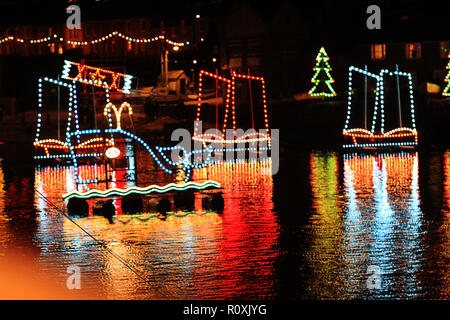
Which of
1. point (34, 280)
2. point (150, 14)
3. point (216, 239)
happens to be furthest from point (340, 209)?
point (150, 14)

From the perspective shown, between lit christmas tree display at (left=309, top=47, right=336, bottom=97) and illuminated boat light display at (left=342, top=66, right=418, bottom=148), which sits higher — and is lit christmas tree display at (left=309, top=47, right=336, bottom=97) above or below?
above

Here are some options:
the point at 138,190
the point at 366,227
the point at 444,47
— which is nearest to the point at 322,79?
the point at 444,47

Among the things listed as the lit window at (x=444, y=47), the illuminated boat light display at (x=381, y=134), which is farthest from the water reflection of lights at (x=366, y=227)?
the lit window at (x=444, y=47)

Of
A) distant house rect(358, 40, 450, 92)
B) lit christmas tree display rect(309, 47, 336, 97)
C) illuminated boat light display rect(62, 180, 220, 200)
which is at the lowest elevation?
illuminated boat light display rect(62, 180, 220, 200)

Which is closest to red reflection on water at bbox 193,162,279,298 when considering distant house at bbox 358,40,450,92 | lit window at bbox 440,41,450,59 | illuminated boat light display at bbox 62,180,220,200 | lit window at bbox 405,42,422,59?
illuminated boat light display at bbox 62,180,220,200

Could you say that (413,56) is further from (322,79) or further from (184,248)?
(184,248)

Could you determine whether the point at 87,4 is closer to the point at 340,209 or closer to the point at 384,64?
the point at 384,64

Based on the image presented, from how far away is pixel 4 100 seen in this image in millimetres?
43500

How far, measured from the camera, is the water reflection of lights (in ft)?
28.4

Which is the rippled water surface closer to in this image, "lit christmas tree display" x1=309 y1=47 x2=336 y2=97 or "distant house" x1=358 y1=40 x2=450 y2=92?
"lit christmas tree display" x1=309 y1=47 x2=336 y2=97

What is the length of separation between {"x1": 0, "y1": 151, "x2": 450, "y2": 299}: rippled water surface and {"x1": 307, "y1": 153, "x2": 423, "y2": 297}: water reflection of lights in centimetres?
2

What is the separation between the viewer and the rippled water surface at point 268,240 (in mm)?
8453

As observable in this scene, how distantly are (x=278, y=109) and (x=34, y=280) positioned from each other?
93.2 feet

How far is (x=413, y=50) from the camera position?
164ft
